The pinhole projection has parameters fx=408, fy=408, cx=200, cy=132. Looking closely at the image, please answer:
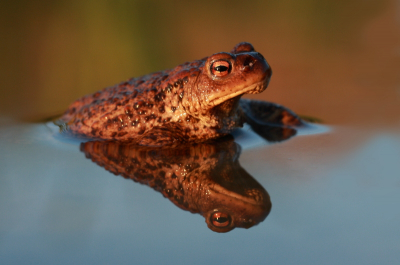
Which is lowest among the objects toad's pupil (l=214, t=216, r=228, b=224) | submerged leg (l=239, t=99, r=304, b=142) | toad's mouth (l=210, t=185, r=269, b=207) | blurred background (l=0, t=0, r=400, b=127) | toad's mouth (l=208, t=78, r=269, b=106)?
toad's pupil (l=214, t=216, r=228, b=224)

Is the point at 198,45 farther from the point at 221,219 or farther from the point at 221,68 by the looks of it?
the point at 221,219

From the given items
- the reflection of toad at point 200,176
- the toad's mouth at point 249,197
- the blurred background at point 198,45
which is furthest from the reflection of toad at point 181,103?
the blurred background at point 198,45

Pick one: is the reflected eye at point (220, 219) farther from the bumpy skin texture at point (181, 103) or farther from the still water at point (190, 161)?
the bumpy skin texture at point (181, 103)

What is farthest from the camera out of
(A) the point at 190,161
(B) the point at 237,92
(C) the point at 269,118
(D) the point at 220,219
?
(C) the point at 269,118

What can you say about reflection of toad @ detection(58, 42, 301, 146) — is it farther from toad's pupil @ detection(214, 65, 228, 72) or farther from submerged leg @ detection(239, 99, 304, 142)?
submerged leg @ detection(239, 99, 304, 142)

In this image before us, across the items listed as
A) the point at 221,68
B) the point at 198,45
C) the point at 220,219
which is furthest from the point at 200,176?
the point at 198,45

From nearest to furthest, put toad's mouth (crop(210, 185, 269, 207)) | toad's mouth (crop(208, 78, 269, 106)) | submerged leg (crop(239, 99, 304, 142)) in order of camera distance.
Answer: toad's mouth (crop(210, 185, 269, 207))
toad's mouth (crop(208, 78, 269, 106))
submerged leg (crop(239, 99, 304, 142))

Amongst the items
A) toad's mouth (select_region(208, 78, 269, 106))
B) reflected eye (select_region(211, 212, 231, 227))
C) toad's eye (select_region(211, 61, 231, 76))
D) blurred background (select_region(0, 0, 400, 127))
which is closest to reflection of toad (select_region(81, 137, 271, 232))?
reflected eye (select_region(211, 212, 231, 227))
